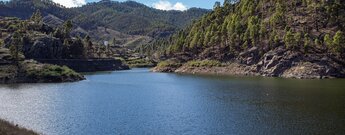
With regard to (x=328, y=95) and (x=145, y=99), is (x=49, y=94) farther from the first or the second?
(x=328, y=95)

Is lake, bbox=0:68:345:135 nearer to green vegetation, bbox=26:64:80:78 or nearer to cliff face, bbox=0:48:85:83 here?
cliff face, bbox=0:48:85:83

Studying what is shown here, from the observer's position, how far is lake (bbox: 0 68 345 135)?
73188 mm

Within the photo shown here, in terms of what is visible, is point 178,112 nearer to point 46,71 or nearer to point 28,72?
point 46,71

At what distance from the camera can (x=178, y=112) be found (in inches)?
3654

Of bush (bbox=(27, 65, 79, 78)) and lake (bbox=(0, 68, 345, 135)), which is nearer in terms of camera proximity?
lake (bbox=(0, 68, 345, 135))

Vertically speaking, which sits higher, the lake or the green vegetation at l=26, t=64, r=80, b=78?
the green vegetation at l=26, t=64, r=80, b=78

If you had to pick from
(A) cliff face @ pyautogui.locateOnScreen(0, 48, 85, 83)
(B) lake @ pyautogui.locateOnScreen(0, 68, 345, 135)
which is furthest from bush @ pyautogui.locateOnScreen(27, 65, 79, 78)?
(B) lake @ pyautogui.locateOnScreen(0, 68, 345, 135)

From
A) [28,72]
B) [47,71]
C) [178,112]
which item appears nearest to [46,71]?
[47,71]

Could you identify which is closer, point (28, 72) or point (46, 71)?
point (28, 72)

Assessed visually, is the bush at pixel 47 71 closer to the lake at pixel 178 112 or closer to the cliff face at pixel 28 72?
the cliff face at pixel 28 72

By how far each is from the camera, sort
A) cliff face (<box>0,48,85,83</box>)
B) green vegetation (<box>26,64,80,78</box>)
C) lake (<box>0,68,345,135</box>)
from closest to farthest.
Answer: lake (<box>0,68,345,135</box>), cliff face (<box>0,48,85,83</box>), green vegetation (<box>26,64,80,78</box>)

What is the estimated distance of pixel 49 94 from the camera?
429 feet

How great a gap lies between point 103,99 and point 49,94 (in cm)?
2268

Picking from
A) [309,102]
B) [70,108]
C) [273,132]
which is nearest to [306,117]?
[273,132]
